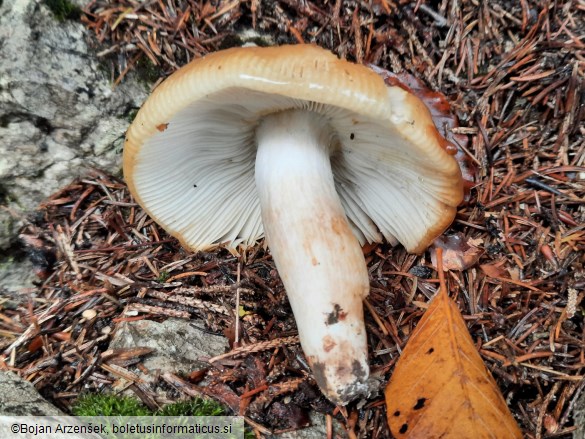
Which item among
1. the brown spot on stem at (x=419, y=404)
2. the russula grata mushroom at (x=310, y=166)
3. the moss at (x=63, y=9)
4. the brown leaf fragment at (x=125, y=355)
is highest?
the moss at (x=63, y=9)

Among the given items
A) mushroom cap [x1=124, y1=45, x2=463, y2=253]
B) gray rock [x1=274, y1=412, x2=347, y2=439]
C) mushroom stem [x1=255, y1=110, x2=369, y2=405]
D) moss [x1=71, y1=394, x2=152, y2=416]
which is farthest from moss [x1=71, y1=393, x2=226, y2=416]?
mushroom cap [x1=124, y1=45, x2=463, y2=253]

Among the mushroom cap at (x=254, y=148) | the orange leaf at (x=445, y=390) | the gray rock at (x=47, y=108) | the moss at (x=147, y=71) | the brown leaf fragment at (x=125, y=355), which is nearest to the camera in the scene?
the mushroom cap at (x=254, y=148)

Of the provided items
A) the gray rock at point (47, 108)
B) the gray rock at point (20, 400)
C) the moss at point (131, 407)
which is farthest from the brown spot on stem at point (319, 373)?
the gray rock at point (47, 108)

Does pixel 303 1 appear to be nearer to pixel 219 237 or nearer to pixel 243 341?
pixel 219 237

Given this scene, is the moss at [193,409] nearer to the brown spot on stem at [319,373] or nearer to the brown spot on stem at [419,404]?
the brown spot on stem at [319,373]

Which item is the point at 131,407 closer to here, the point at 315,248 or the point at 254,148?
the point at 315,248

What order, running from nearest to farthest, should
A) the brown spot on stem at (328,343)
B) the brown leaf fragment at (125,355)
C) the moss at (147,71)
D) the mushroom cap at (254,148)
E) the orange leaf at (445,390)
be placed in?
1. the mushroom cap at (254,148)
2. the orange leaf at (445,390)
3. the brown spot on stem at (328,343)
4. the brown leaf fragment at (125,355)
5. the moss at (147,71)

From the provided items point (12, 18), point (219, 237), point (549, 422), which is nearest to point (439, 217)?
point (549, 422)
